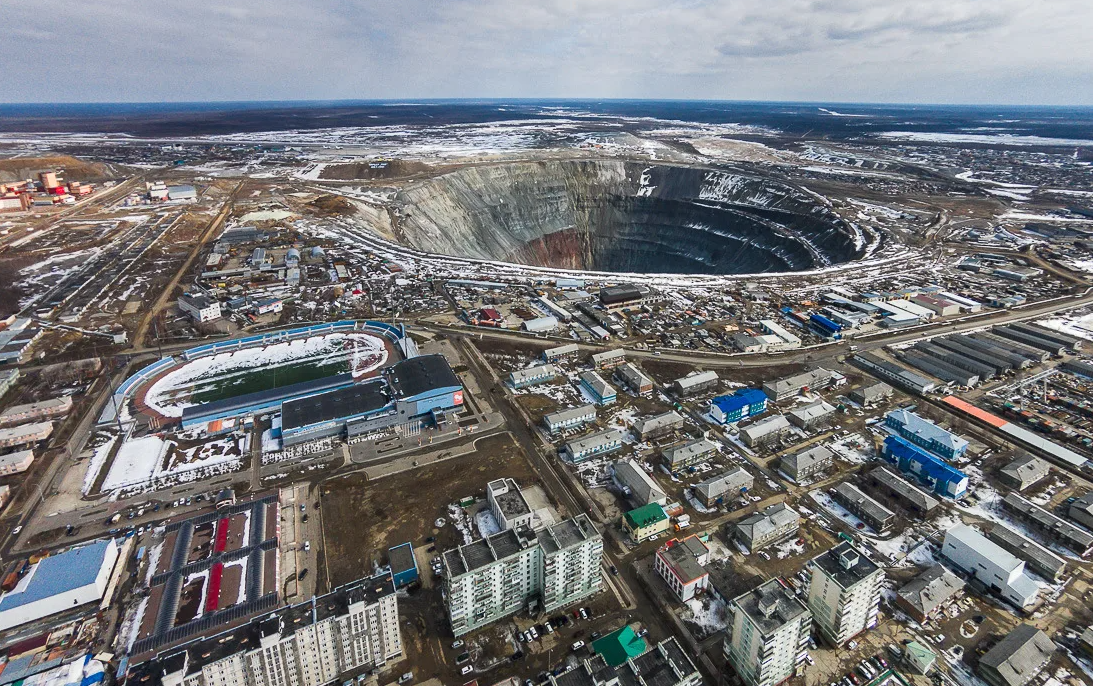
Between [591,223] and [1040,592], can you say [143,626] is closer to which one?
[1040,592]

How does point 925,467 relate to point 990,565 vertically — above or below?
above

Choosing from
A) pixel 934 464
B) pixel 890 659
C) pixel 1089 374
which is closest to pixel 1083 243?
pixel 1089 374

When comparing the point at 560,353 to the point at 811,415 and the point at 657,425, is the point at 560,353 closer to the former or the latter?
the point at 657,425

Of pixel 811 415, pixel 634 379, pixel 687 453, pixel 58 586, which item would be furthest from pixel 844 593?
pixel 58 586

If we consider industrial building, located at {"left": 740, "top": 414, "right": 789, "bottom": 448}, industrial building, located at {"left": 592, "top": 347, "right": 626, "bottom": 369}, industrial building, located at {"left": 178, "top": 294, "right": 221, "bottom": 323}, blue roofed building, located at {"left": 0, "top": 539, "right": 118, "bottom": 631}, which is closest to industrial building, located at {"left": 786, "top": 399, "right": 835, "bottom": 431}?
industrial building, located at {"left": 740, "top": 414, "right": 789, "bottom": 448}

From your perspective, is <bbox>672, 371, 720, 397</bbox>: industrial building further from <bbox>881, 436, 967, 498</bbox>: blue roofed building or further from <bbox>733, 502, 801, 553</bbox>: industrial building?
<bbox>733, 502, 801, 553</bbox>: industrial building

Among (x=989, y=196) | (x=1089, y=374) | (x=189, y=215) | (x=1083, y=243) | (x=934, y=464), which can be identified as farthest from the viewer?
(x=989, y=196)
